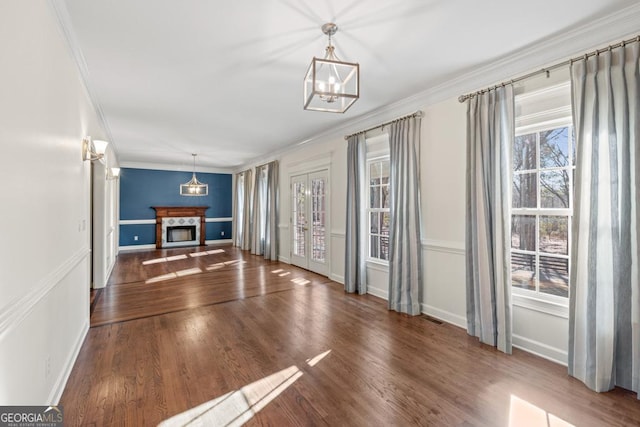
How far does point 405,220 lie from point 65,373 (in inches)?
143

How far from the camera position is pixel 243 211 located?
9305 millimetres

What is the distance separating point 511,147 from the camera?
2783 mm

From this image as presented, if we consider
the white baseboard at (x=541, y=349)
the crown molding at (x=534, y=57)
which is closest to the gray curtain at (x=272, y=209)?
the crown molding at (x=534, y=57)

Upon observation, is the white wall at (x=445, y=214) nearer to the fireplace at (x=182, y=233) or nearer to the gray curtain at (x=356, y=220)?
the gray curtain at (x=356, y=220)

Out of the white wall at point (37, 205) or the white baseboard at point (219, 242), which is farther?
the white baseboard at point (219, 242)

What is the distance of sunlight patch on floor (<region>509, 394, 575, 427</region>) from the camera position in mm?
1866

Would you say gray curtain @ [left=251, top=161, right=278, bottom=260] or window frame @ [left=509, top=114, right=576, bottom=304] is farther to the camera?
gray curtain @ [left=251, top=161, right=278, bottom=260]

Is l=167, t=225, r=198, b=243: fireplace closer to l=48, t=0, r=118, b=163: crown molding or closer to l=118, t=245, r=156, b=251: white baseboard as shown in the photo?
l=118, t=245, r=156, b=251: white baseboard

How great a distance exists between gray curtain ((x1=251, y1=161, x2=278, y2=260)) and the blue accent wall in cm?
255

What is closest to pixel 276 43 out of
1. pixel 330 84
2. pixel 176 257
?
pixel 330 84

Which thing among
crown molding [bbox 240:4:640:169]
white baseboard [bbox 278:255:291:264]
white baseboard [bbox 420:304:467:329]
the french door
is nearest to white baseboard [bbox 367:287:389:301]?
white baseboard [bbox 420:304:467:329]

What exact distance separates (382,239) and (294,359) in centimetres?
235

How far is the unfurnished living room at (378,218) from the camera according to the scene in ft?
6.19
